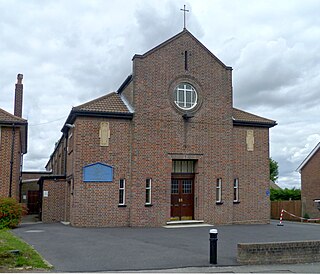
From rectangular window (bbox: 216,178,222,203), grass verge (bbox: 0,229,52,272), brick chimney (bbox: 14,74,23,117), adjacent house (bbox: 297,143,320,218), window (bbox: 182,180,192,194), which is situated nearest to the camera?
grass verge (bbox: 0,229,52,272)

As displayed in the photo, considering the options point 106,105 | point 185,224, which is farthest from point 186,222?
point 106,105

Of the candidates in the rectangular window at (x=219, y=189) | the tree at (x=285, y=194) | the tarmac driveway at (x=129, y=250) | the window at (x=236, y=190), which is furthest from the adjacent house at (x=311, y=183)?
the tarmac driveway at (x=129, y=250)

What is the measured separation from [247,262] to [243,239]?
557 centimetres

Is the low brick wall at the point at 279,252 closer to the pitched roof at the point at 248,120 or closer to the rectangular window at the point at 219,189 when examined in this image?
the rectangular window at the point at 219,189

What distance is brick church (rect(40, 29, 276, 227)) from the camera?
2206 cm

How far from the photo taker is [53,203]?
24984mm

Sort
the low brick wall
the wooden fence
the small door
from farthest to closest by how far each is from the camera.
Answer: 1. the small door
2. the wooden fence
3. the low brick wall

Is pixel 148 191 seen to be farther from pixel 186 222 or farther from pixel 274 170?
pixel 274 170

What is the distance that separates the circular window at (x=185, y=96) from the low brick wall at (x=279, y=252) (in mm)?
13112

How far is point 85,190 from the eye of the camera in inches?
853

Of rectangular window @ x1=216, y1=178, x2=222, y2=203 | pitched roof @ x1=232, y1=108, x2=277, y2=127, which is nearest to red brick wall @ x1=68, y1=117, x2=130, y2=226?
rectangular window @ x1=216, y1=178, x2=222, y2=203

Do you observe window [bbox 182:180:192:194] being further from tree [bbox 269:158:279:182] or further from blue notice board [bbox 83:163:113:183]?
tree [bbox 269:158:279:182]

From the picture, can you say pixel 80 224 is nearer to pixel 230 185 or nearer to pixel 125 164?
pixel 125 164

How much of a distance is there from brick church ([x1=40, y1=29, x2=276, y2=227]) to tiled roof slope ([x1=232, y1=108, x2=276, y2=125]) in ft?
0.25
